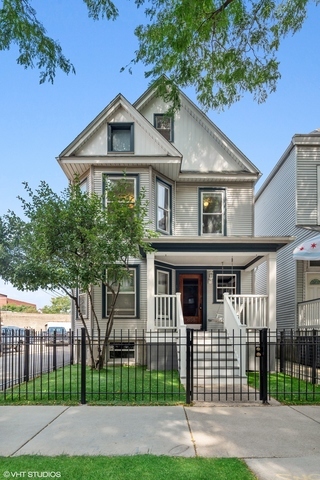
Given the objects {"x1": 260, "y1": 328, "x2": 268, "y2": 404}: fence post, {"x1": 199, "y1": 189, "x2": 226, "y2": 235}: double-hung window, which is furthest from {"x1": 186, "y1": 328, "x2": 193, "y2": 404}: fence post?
{"x1": 199, "y1": 189, "x2": 226, "y2": 235}: double-hung window

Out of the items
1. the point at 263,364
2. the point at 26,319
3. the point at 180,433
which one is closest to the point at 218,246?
the point at 263,364

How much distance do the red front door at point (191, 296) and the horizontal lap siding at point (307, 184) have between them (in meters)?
4.40

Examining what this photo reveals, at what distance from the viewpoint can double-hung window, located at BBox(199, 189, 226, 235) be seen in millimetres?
14648

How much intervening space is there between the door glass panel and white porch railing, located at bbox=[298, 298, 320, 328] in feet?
11.9

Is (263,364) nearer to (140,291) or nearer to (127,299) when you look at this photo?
(140,291)

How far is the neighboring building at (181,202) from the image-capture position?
11.8 meters

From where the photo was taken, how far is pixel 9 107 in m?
12.8

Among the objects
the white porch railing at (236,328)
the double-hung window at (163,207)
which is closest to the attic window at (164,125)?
the double-hung window at (163,207)

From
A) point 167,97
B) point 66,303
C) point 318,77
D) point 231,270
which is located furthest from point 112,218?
point 66,303

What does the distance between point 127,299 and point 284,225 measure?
7238mm

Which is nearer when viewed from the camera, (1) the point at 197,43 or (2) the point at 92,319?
(1) the point at 197,43

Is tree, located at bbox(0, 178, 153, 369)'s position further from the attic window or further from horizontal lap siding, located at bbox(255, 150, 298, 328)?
horizontal lap siding, located at bbox(255, 150, 298, 328)

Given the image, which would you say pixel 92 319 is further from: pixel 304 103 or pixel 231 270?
pixel 304 103

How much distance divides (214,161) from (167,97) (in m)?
5.48
